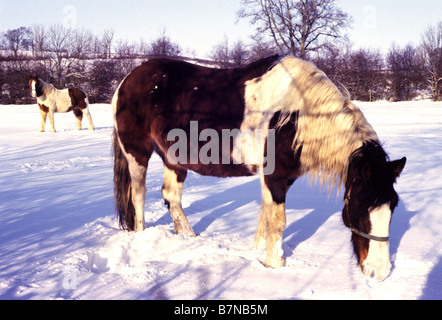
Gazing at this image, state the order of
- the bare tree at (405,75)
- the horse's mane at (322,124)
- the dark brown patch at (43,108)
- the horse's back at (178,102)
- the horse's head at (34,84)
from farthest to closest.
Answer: the bare tree at (405,75) → the dark brown patch at (43,108) → the horse's head at (34,84) → the horse's back at (178,102) → the horse's mane at (322,124)

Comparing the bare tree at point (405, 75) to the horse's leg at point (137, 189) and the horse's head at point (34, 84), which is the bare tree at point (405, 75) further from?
the horse's leg at point (137, 189)

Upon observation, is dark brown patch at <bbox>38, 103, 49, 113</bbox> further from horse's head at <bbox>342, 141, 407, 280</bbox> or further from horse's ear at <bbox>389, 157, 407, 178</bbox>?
horse's ear at <bbox>389, 157, 407, 178</bbox>

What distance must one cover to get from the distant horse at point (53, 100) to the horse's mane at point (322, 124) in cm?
1192

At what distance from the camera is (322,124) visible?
265 centimetres

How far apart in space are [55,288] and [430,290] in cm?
267

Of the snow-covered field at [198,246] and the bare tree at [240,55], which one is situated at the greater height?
the bare tree at [240,55]

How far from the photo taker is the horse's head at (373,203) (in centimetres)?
224

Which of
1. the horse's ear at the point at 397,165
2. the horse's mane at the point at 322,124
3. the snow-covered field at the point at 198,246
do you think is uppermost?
the horse's mane at the point at 322,124

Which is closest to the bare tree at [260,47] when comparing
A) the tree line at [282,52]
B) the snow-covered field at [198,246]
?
the tree line at [282,52]

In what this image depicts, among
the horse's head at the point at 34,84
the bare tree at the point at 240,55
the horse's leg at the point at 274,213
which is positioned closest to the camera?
the horse's leg at the point at 274,213

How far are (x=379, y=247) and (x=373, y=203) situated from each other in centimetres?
31

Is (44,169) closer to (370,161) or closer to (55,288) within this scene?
(55,288)

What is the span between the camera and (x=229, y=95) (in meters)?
3.06

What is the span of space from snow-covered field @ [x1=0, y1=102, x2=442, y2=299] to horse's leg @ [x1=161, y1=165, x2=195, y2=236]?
21cm
